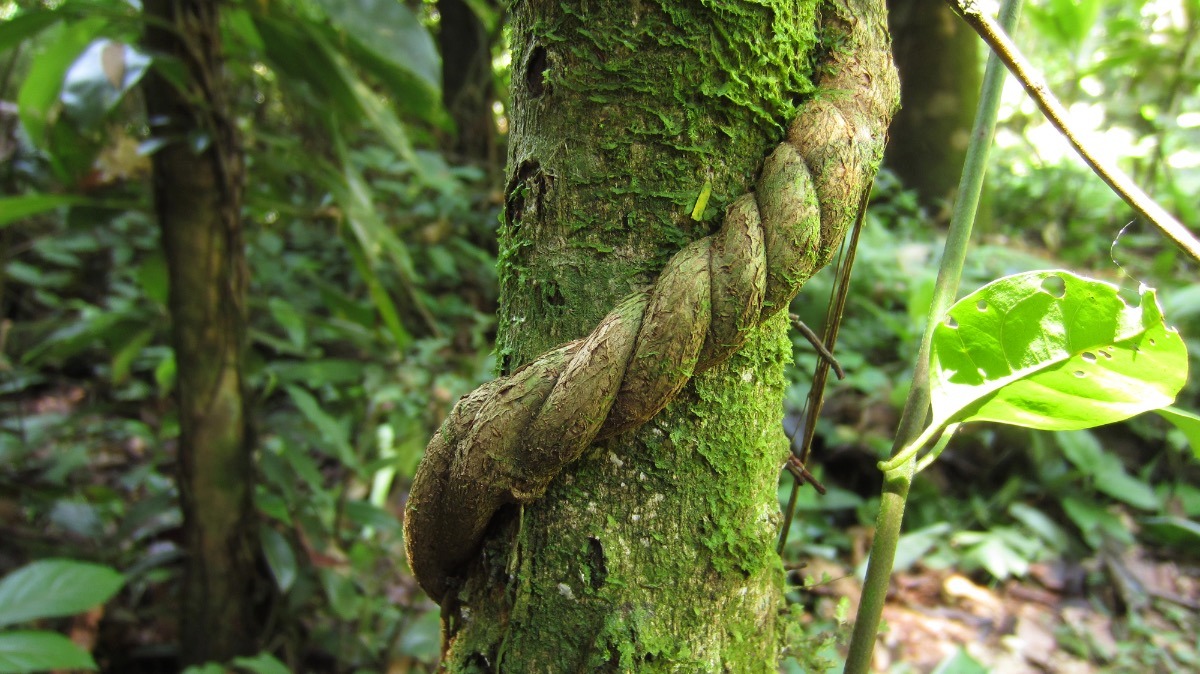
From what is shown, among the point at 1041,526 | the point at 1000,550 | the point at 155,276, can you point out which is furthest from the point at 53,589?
the point at 1041,526

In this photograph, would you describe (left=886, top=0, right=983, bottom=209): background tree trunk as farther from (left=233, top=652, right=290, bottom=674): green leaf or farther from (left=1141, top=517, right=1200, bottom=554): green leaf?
(left=233, top=652, right=290, bottom=674): green leaf

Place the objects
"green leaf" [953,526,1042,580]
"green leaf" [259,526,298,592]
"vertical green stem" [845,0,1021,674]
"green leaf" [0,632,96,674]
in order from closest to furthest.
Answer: "vertical green stem" [845,0,1021,674] → "green leaf" [0,632,96,674] → "green leaf" [259,526,298,592] → "green leaf" [953,526,1042,580]

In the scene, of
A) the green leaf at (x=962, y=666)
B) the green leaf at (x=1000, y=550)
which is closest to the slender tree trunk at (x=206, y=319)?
the green leaf at (x=962, y=666)

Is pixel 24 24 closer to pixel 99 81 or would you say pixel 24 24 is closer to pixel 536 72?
pixel 99 81

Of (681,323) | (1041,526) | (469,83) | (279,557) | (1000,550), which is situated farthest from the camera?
(469,83)

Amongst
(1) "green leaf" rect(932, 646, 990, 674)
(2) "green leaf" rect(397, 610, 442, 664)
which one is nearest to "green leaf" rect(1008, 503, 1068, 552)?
(1) "green leaf" rect(932, 646, 990, 674)
